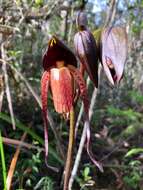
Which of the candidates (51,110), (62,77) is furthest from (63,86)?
(51,110)

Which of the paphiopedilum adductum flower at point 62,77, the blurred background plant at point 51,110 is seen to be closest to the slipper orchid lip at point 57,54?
the paphiopedilum adductum flower at point 62,77

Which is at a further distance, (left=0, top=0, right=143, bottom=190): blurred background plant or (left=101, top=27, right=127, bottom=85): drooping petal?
(left=0, top=0, right=143, bottom=190): blurred background plant

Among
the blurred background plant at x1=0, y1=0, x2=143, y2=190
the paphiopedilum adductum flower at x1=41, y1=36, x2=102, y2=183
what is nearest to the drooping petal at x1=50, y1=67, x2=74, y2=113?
the paphiopedilum adductum flower at x1=41, y1=36, x2=102, y2=183

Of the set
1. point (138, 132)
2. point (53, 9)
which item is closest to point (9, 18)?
point (53, 9)

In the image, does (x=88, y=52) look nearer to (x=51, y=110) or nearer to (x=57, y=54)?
(x=57, y=54)

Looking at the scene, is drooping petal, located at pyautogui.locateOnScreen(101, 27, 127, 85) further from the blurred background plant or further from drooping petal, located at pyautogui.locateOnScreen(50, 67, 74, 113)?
the blurred background plant

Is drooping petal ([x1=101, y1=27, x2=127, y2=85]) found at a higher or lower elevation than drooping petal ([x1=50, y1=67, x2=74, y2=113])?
higher
